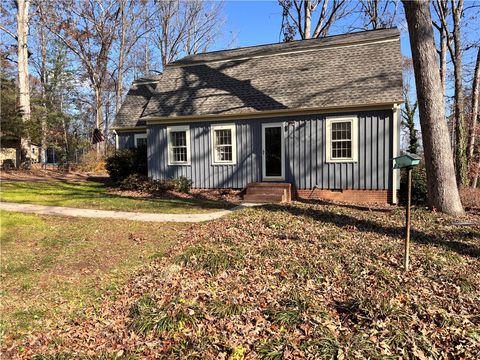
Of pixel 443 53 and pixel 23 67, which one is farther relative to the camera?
pixel 23 67

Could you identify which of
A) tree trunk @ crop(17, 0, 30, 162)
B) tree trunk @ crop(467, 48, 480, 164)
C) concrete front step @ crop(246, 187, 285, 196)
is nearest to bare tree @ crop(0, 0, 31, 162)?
tree trunk @ crop(17, 0, 30, 162)

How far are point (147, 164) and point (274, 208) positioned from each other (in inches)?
307

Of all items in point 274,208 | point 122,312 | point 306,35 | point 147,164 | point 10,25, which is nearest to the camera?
point 122,312

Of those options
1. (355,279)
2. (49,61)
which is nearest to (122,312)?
(355,279)

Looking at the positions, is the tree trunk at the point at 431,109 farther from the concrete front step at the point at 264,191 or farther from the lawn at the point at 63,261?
the lawn at the point at 63,261

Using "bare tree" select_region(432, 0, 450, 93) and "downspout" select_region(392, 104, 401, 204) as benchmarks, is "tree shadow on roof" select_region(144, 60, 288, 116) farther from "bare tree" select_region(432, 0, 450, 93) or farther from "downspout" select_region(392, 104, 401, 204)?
"bare tree" select_region(432, 0, 450, 93)

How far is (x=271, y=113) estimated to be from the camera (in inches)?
498

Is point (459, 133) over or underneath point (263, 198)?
over

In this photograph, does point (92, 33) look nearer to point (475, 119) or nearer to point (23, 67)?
point (23, 67)

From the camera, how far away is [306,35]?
23031 mm

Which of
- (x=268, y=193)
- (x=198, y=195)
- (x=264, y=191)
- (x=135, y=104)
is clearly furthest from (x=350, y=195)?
(x=135, y=104)

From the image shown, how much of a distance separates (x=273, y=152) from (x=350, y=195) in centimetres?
321

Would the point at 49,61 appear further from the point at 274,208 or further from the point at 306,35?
the point at 274,208

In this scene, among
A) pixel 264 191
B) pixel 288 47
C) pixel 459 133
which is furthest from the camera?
pixel 459 133
